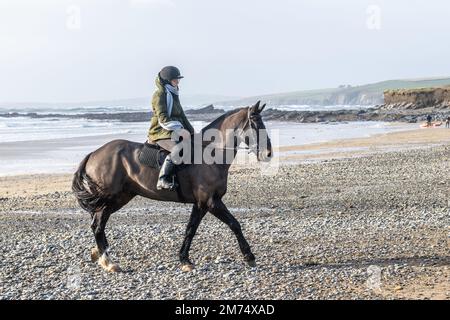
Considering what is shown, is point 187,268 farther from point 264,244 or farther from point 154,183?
point 264,244

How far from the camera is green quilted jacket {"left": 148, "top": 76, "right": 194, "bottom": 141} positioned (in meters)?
10.0

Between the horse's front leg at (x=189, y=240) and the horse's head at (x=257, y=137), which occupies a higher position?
the horse's head at (x=257, y=137)

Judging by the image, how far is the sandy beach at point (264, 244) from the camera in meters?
8.79

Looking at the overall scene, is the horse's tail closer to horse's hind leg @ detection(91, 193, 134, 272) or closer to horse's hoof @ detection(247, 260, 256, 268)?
horse's hind leg @ detection(91, 193, 134, 272)

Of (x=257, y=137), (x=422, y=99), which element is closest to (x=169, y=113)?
(x=257, y=137)

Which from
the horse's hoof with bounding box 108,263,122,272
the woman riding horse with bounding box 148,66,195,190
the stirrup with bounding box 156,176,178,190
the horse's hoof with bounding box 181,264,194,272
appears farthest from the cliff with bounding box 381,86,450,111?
the horse's hoof with bounding box 108,263,122,272

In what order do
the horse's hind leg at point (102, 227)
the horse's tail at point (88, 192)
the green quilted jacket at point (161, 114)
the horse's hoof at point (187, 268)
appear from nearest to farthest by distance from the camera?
the horse's hoof at point (187, 268)
the green quilted jacket at point (161, 114)
the horse's hind leg at point (102, 227)
the horse's tail at point (88, 192)

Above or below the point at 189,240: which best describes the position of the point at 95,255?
below

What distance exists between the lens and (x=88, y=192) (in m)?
10.6

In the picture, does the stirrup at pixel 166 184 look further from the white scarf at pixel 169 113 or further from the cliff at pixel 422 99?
the cliff at pixel 422 99

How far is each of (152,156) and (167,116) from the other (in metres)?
0.67

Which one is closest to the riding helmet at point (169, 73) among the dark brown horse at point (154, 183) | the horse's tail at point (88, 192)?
the dark brown horse at point (154, 183)

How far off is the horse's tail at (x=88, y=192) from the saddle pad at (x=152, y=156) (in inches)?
33.3

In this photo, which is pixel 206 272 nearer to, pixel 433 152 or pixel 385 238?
pixel 385 238
